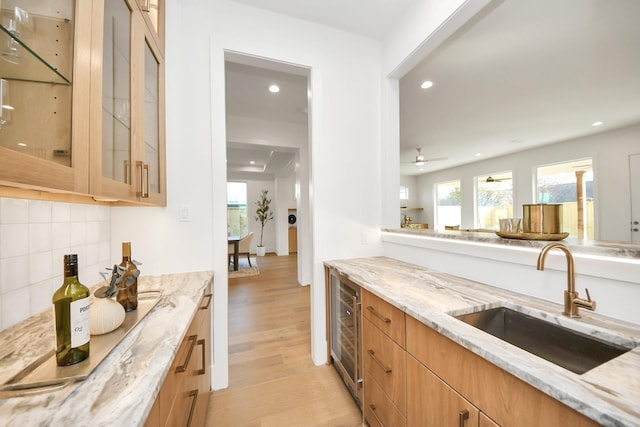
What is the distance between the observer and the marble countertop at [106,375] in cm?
49

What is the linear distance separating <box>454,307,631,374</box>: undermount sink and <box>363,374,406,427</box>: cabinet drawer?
22.5 inches

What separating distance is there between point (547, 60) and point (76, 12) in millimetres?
3699

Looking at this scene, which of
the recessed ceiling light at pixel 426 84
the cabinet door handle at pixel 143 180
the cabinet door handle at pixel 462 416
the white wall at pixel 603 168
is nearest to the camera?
the cabinet door handle at pixel 462 416

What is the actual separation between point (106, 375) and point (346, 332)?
1.42 m

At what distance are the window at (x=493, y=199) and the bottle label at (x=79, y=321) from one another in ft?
24.8

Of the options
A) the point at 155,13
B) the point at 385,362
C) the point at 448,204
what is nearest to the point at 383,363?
the point at 385,362

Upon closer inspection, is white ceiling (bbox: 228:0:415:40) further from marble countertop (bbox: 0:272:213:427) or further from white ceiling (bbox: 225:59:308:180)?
marble countertop (bbox: 0:272:213:427)

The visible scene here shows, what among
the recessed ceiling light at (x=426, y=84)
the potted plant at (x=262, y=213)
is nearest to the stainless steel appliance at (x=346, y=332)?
the recessed ceiling light at (x=426, y=84)

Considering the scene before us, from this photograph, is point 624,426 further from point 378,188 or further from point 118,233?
point 118,233

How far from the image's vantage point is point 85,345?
2.26ft

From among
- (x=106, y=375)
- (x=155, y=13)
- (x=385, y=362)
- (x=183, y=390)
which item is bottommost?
(x=385, y=362)

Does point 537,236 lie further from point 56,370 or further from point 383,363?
point 56,370

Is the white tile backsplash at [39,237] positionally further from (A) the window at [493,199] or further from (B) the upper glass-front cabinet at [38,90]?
(A) the window at [493,199]

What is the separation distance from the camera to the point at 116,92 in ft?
3.42
